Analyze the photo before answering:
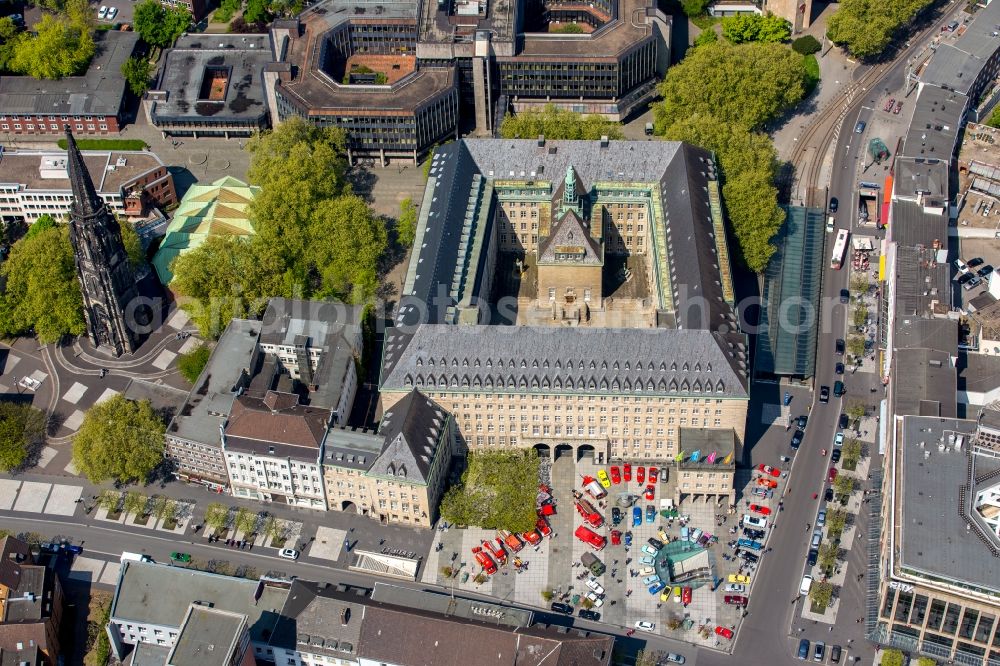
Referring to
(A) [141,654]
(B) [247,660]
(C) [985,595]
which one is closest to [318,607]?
(B) [247,660]

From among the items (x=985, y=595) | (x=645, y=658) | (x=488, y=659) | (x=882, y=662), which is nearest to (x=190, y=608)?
(x=488, y=659)

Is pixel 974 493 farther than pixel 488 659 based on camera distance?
Yes

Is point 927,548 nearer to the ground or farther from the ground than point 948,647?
farther from the ground

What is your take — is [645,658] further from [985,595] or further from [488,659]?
[985,595]

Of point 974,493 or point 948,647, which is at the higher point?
point 974,493

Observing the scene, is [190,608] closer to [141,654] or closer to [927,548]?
[141,654]
